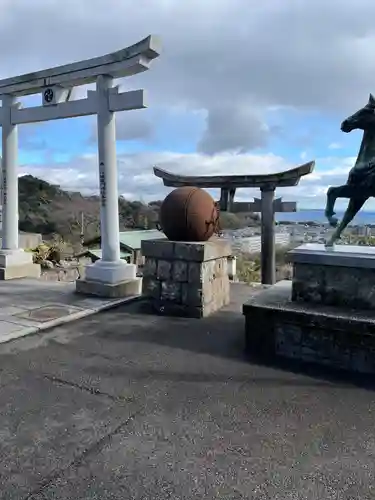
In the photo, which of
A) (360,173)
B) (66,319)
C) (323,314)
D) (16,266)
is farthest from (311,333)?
(16,266)

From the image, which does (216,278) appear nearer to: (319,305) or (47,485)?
(319,305)

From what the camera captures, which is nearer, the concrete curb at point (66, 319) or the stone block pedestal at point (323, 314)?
the stone block pedestal at point (323, 314)

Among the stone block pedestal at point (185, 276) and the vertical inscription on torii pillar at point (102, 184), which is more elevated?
the vertical inscription on torii pillar at point (102, 184)

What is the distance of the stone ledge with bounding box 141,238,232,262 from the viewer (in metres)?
5.48

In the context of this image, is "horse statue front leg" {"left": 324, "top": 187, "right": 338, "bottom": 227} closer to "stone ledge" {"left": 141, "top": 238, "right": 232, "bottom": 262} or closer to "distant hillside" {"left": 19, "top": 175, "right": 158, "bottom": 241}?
"stone ledge" {"left": 141, "top": 238, "right": 232, "bottom": 262}

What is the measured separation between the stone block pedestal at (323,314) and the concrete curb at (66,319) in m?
2.45

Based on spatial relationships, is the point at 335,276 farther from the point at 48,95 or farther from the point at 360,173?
the point at 48,95

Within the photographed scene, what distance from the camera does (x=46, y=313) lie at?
216 inches

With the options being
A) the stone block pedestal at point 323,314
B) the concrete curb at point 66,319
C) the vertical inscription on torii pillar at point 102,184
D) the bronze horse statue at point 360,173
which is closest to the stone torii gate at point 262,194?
the vertical inscription on torii pillar at point 102,184

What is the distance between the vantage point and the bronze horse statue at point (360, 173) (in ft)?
13.6

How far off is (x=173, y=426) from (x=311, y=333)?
1.77 m

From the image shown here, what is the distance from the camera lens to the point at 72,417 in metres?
2.88

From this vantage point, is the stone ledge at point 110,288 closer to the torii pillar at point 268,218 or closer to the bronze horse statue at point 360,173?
the bronze horse statue at point 360,173

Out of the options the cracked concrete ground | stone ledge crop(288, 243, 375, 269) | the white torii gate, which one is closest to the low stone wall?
the white torii gate
